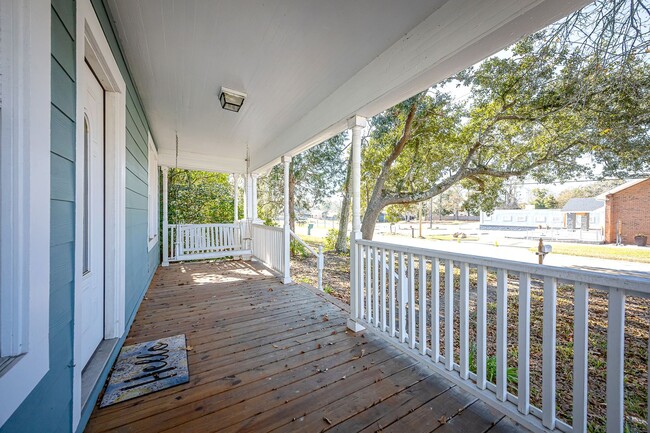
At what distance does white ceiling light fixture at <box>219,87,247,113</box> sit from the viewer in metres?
2.80

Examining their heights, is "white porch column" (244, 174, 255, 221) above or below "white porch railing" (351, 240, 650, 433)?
above

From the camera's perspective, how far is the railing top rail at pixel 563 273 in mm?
1014

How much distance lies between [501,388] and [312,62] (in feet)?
8.94

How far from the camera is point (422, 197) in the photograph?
6.53m

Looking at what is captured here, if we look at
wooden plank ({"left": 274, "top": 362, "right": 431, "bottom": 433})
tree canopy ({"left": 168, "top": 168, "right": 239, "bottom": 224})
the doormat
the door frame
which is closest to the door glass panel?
the door frame

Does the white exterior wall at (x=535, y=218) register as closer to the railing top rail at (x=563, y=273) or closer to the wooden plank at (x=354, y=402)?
the railing top rail at (x=563, y=273)

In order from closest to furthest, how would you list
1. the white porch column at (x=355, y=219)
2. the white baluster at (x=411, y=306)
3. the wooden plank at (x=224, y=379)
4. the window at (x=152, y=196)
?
1. the wooden plank at (x=224, y=379)
2. the white baluster at (x=411, y=306)
3. the white porch column at (x=355, y=219)
4. the window at (x=152, y=196)

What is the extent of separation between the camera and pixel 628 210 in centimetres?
288

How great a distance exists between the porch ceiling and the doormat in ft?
8.26

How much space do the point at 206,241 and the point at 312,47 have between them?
476 cm

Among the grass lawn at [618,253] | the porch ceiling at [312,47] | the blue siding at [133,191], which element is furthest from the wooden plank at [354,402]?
the grass lawn at [618,253]

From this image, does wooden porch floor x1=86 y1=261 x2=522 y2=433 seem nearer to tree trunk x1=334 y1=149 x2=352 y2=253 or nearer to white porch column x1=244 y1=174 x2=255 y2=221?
white porch column x1=244 y1=174 x2=255 y2=221

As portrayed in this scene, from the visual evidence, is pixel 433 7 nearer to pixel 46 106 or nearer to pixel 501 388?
pixel 46 106

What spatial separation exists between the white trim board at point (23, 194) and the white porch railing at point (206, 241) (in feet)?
15.4
